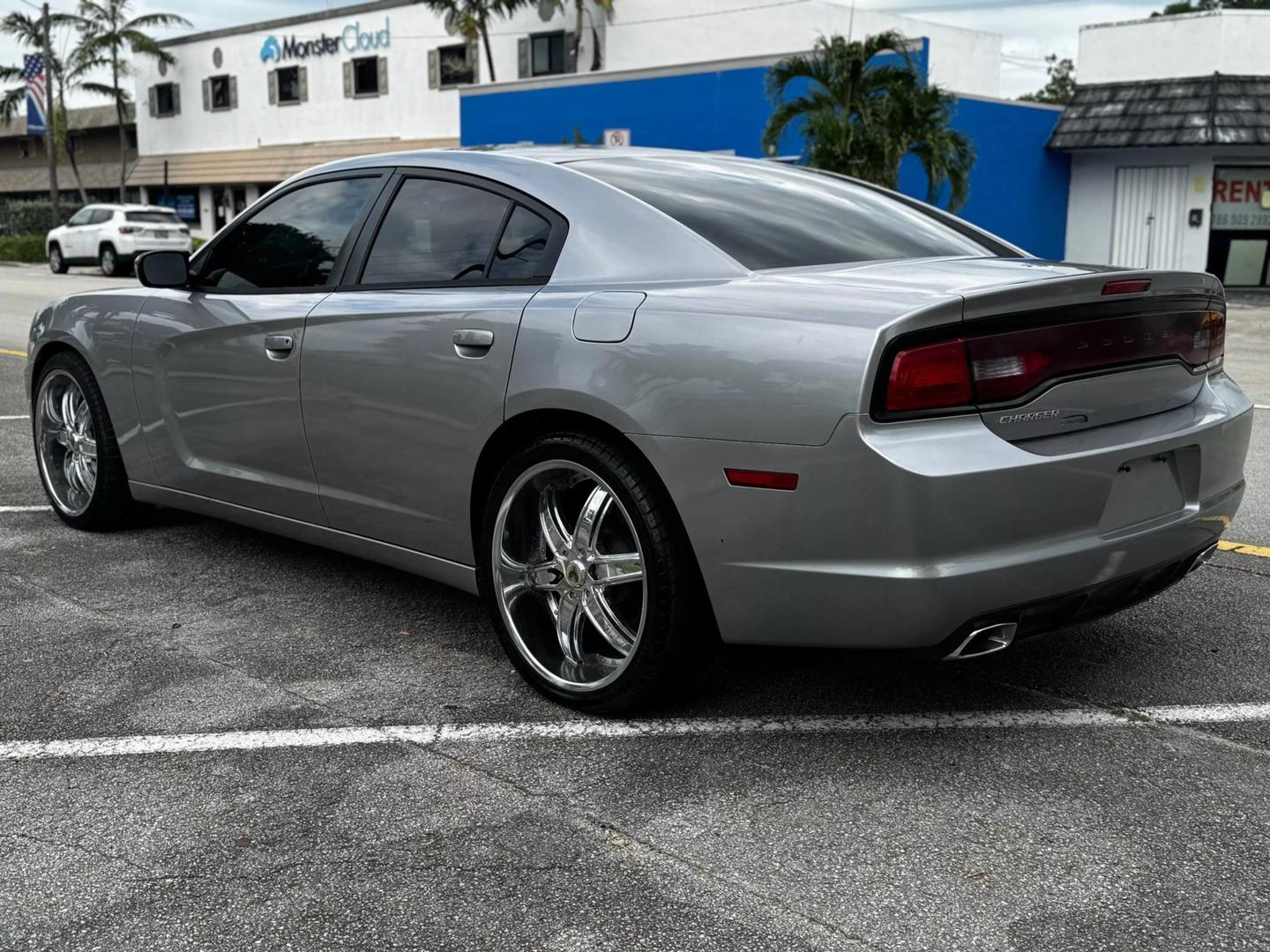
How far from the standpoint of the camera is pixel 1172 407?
3498 millimetres

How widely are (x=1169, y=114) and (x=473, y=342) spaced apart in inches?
888

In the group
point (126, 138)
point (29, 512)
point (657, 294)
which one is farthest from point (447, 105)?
point (657, 294)

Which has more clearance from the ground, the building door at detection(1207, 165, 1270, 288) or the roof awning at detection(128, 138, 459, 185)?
the roof awning at detection(128, 138, 459, 185)

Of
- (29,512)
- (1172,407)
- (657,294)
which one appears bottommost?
(29,512)

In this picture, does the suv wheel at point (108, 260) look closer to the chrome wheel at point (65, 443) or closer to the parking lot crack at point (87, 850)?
the chrome wheel at point (65, 443)

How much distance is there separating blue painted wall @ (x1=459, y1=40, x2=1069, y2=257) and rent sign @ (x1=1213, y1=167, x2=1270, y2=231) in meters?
2.69

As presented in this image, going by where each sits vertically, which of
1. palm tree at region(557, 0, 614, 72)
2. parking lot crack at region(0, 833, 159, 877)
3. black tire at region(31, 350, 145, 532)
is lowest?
parking lot crack at region(0, 833, 159, 877)

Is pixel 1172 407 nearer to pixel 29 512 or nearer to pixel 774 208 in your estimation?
pixel 774 208

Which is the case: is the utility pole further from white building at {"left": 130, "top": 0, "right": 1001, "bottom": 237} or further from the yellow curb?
the yellow curb

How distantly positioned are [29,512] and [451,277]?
3.13 metres

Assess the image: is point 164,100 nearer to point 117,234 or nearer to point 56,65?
point 56,65

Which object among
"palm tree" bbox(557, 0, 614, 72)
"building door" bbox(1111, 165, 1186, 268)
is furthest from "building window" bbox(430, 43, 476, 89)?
"building door" bbox(1111, 165, 1186, 268)

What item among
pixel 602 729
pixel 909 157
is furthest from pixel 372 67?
pixel 602 729

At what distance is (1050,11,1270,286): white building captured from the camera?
75.4 ft
